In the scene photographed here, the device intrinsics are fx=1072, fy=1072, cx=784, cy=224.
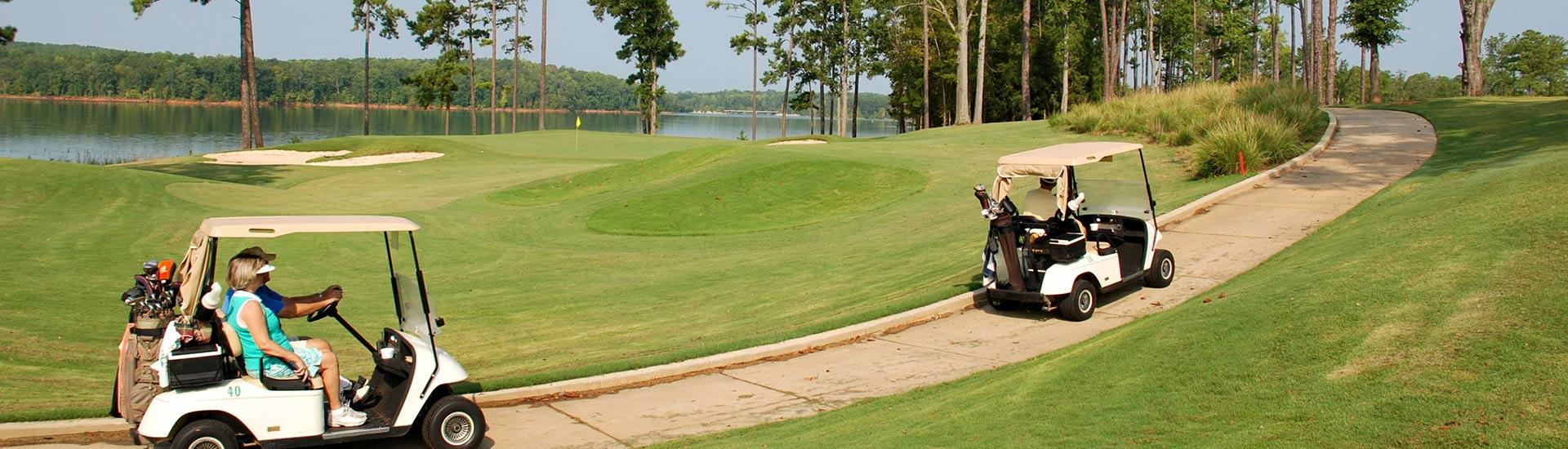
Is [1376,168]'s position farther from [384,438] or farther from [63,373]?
[63,373]

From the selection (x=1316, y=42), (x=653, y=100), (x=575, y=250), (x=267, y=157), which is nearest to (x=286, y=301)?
(x=575, y=250)

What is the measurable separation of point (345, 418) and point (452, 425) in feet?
2.45

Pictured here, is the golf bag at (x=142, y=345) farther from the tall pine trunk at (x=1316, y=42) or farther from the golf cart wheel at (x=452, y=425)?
the tall pine trunk at (x=1316, y=42)

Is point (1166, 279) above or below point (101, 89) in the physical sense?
below

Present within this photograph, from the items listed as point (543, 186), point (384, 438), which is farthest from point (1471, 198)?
point (543, 186)

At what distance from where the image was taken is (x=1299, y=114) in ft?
78.4

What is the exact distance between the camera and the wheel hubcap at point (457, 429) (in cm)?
793

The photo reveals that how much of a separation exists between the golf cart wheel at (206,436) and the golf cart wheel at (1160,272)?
9523 mm

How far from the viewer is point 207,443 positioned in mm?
7117

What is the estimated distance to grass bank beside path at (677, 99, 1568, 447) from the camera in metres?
6.04

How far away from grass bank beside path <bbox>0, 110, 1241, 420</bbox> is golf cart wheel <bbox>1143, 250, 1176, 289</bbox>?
219 centimetres

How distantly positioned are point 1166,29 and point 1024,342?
79026 millimetres

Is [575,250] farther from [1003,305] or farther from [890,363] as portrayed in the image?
[890,363]

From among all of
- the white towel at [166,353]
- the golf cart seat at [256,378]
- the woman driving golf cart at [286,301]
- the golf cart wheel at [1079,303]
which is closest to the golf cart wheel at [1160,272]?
the golf cart wheel at [1079,303]
